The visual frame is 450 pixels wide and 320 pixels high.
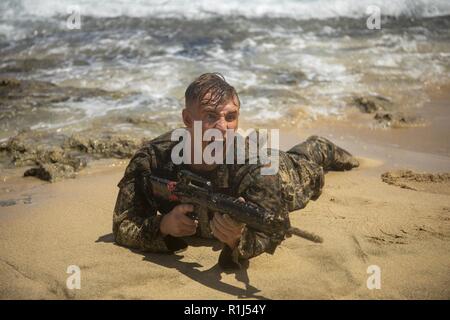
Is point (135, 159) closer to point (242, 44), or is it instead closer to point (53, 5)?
point (242, 44)

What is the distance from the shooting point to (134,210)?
124 inches

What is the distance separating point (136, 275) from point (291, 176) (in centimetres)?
140

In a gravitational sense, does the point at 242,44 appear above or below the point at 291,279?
above

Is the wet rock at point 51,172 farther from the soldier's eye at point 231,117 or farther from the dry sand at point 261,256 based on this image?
the soldier's eye at point 231,117

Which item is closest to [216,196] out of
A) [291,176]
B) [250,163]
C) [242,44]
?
[250,163]

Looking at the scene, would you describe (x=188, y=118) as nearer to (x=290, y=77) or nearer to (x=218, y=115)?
(x=218, y=115)

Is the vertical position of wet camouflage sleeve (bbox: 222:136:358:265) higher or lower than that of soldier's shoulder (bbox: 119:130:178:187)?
lower

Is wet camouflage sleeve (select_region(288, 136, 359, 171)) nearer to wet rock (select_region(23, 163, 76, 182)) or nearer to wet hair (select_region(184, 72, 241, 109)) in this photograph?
wet hair (select_region(184, 72, 241, 109))

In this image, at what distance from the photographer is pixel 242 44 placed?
9.52 m

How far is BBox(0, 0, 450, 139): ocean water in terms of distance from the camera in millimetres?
6516

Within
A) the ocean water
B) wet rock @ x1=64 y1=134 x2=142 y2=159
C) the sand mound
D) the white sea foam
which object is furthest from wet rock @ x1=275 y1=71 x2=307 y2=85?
the white sea foam

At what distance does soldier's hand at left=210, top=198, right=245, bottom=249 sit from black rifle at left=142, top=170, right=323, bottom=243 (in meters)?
0.05

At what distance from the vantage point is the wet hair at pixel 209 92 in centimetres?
289
